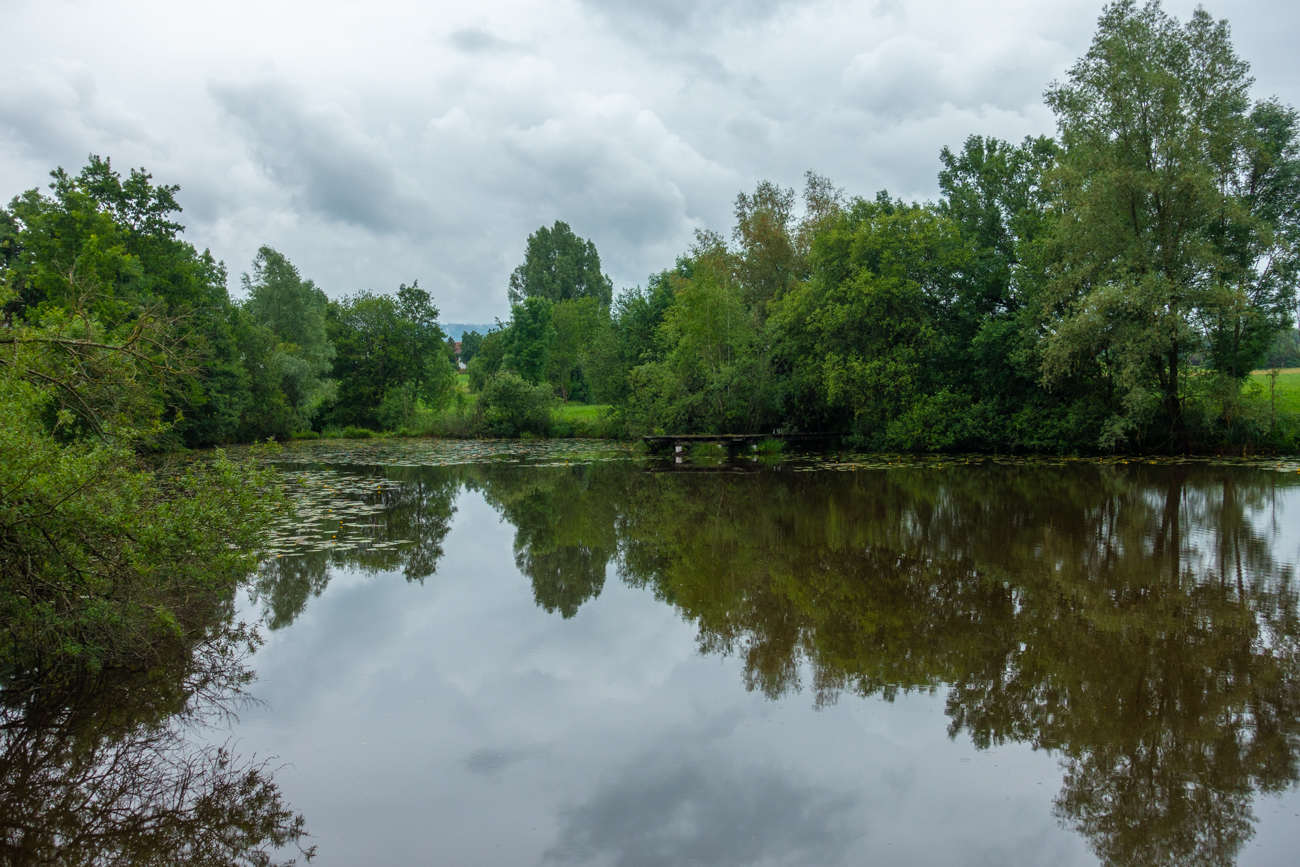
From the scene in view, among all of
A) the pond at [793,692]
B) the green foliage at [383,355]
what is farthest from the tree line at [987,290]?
the pond at [793,692]

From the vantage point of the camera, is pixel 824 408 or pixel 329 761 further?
pixel 824 408

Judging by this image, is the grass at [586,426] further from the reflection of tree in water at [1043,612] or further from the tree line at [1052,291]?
the reflection of tree in water at [1043,612]

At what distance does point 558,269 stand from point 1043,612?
208 ft

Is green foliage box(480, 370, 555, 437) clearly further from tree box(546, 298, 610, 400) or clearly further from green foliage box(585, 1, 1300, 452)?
tree box(546, 298, 610, 400)

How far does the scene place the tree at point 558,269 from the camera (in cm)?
6700

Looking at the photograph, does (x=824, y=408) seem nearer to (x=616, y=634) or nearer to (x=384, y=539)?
(x=384, y=539)

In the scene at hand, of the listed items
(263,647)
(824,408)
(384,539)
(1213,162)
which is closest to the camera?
(263,647)

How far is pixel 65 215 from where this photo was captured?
25078 millimetres

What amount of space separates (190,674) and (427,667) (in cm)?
186

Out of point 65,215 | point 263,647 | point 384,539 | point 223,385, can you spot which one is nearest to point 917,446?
point 384,539

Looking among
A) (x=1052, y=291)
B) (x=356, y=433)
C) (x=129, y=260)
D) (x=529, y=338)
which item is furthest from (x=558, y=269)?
(x=1052, y=291)

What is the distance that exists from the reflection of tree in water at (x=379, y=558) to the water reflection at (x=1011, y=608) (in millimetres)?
59

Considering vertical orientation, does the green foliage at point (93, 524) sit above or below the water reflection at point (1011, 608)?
above

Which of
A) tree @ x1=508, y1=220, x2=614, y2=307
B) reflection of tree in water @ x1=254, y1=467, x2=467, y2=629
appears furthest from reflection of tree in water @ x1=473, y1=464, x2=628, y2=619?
tree @ x1=508, y1=220, x2=614, y2=307
